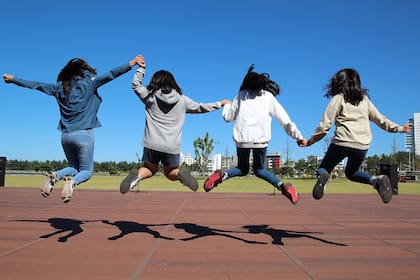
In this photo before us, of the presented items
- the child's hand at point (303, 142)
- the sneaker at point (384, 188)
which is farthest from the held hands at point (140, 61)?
the sneaker at point (384, 188)

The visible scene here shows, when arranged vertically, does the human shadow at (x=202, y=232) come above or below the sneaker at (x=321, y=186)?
below

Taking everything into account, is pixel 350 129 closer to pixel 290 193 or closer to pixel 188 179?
pixel 290 193

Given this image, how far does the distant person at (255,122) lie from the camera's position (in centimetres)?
467

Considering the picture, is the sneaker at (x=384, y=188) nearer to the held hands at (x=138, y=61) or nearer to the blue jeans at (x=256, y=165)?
the blue jeans at (x=256, y=165)

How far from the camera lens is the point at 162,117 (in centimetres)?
457

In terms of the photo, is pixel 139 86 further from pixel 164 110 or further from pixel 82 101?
pixel 82 101

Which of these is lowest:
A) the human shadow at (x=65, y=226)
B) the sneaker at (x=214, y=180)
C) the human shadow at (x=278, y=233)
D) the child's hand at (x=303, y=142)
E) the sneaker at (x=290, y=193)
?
the human shadow at (x=65, y=226)

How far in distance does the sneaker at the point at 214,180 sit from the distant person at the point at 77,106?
1.52 metres

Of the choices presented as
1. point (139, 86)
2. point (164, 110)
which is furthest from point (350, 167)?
point (139, 86)

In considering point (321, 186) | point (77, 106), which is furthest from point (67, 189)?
point (321, 186)

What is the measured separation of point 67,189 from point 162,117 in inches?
55.7

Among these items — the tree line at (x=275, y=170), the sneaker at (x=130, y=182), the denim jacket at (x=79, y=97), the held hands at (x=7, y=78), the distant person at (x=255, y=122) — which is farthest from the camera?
the tree line at (x=275, y=170)

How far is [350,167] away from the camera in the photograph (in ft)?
15.3

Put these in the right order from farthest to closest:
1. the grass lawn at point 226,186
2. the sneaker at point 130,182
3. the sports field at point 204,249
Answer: the grass lawn at point 226,186 → the sneaker at point 130,182 → the sports field at point 204,249
